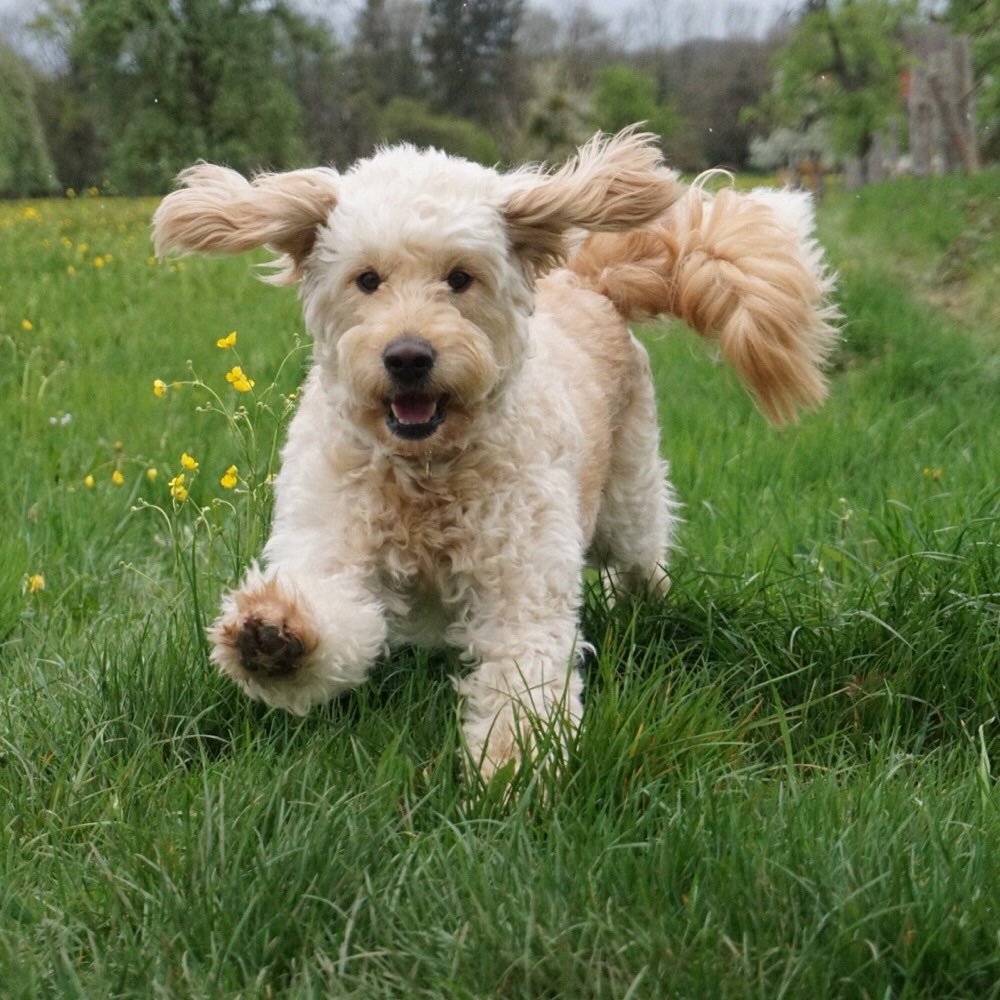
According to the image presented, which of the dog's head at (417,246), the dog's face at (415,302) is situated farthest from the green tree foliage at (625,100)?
the dog's face at (415,302)

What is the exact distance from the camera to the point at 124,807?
9.16 ft

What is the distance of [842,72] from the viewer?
12453mm

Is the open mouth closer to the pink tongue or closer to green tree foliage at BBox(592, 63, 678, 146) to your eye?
the pink tongue

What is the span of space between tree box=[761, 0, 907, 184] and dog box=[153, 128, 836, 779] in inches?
257

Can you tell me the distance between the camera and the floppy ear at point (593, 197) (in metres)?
3.63

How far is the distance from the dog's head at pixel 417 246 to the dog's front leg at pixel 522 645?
0.40m

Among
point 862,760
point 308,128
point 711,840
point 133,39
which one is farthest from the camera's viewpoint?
point 133,39

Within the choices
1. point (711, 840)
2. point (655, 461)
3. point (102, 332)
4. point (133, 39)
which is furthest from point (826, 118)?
point (711, 840)

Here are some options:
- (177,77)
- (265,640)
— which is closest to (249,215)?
(265,640)

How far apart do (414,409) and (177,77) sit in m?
9.39

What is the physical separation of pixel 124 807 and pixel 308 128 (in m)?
6.65

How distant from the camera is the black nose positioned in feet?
10.7

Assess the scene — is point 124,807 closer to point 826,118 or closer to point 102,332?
point 102,332

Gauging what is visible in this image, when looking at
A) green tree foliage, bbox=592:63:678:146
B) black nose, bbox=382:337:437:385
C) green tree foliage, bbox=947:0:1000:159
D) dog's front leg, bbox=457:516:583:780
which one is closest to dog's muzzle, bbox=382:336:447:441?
black nose, bbox=382:337:437:385
